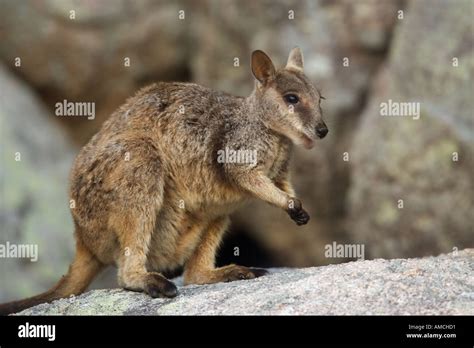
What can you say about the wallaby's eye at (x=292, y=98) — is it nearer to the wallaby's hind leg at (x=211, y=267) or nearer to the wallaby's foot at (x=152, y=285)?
the wallaby's hind leg at (x=211, y=267)

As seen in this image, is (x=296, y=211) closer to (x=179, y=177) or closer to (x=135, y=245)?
(x=179, y=177)

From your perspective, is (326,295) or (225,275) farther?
(225,275)

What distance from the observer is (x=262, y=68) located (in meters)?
9.41

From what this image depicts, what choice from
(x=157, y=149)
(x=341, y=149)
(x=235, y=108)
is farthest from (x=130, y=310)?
(x=341, y=149)

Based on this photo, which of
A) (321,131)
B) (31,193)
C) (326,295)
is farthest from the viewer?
(31,193)

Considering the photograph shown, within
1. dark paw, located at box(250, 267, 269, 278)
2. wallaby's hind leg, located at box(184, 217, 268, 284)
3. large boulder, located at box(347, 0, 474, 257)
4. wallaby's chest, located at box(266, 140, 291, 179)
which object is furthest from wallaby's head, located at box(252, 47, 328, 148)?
large boulder, located at box(347, 0, 474, 257)

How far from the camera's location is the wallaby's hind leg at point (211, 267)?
909 centimetres

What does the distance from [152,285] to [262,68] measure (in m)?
2.61

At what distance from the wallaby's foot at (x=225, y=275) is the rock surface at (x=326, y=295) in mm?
216

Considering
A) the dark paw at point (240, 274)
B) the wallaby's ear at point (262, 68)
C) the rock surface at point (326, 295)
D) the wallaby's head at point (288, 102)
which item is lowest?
the rock surface at point (326, 295)

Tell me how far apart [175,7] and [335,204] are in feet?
16.1

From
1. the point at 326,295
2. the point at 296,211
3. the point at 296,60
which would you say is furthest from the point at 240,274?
the point at 296,60

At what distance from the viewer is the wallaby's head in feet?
29.8

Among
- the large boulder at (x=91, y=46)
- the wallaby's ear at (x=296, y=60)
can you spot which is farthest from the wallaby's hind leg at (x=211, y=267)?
the large boulder at (x=91, y=46)
